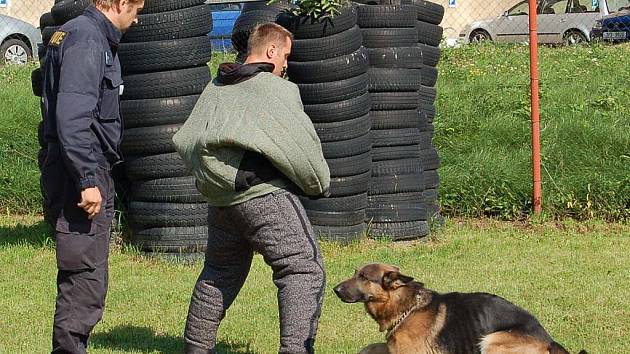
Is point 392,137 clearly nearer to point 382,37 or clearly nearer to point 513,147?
point 382,37

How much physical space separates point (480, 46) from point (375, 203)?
9.95m

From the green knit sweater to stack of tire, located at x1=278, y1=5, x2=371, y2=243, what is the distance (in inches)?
120

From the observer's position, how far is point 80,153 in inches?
177

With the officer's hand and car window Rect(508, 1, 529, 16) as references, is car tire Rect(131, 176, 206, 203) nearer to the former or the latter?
the officer's hand

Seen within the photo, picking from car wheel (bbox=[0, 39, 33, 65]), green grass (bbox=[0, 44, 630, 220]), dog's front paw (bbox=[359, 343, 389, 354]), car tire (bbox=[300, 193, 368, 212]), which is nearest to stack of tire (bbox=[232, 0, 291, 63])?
car tire (bbox=[300, 193, 368, 212])

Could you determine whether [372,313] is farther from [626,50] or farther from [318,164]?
[626,50]

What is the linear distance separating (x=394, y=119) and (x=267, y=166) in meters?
3.88

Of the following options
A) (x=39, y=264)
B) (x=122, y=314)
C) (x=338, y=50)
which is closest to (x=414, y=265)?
(x=338, y=50)

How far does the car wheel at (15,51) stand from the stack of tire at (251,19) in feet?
34.9

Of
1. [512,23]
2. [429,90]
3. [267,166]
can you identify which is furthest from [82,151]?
[512,23]

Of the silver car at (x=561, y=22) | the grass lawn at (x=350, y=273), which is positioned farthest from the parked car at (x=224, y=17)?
the grass lawn at (x=350, y=273)

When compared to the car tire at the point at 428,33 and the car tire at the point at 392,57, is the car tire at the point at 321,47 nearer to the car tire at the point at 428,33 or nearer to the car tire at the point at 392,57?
the car tire at the point at 392,57

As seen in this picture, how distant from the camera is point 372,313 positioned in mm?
5383

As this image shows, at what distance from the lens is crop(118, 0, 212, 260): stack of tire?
7727mm
